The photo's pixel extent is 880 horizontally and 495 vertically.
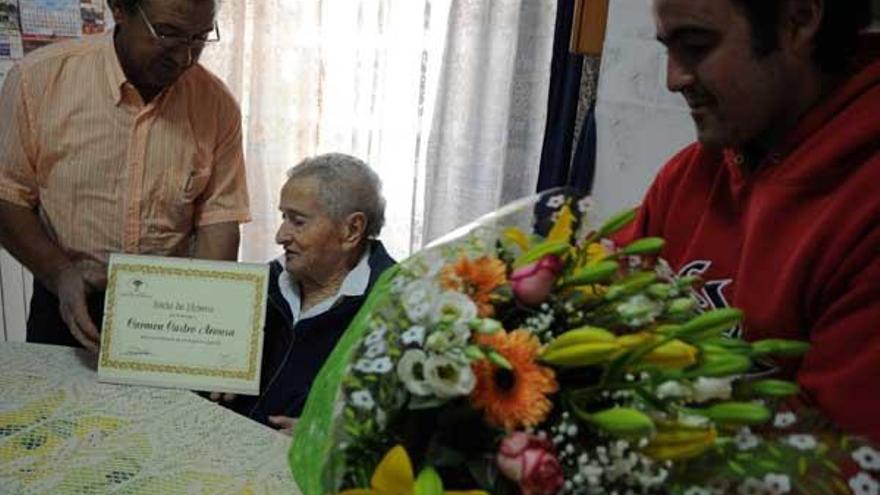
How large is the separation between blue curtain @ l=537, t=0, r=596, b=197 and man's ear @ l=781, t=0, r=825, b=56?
1.39 metres

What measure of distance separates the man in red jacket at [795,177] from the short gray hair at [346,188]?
2.94 ft

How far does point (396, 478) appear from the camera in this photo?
0.57 m

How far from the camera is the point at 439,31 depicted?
101 inches

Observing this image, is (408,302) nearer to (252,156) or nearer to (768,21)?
(768,21)

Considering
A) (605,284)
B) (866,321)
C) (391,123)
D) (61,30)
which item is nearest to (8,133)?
(61,30)

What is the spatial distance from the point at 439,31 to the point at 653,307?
2084 mm

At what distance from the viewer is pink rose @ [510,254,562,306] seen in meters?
0.63

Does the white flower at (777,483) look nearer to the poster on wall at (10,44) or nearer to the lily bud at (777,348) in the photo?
the lily bud at (777,348)

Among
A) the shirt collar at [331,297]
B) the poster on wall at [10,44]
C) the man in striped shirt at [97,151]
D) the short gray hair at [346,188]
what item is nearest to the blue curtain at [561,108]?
the short gray hair at [346,188]

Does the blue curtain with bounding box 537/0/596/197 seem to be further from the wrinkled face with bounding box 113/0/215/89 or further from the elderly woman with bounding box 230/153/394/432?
the wrinkled face with bounding box 113/0/215/89

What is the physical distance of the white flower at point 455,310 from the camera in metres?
0.60

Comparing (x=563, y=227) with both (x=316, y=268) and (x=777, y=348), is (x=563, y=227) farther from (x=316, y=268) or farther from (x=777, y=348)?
(x=316, y=268)

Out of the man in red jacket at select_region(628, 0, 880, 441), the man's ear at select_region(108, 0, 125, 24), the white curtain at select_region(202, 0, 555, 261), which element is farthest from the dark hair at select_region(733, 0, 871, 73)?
the white curtain at select_region(202, 0, 555, 261)

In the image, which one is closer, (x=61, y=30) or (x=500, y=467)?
(x=500, y=467)
